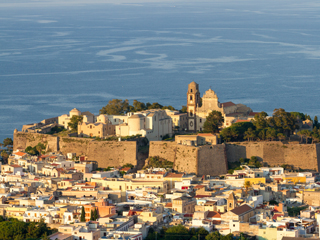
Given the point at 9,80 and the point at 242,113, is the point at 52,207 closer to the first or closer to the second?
the point at 242,113

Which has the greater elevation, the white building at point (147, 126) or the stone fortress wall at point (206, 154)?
the white building at point (147, 126)

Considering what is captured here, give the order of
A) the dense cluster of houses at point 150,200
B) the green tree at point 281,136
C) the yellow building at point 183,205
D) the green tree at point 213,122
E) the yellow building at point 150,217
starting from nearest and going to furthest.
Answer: the dense cluster of houses at point 150,200, the yellow building at point 150,217, the yellow building at point 183,205, the green tree at point 281,136, the green tree at point 213,122

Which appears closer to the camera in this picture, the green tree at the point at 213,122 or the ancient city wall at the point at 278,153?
the ancient city wall at the point at 278,153

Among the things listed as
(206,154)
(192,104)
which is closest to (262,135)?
(206,154)

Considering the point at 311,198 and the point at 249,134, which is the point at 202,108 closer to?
the point at 249,134

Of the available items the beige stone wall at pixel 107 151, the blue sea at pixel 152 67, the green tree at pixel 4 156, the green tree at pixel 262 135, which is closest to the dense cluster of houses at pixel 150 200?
the beige stone wall at pixel 107 151

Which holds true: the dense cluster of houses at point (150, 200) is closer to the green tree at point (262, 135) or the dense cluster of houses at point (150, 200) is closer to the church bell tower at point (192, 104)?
the green tree at point (262, 135)

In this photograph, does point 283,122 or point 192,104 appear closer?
point 283,122
